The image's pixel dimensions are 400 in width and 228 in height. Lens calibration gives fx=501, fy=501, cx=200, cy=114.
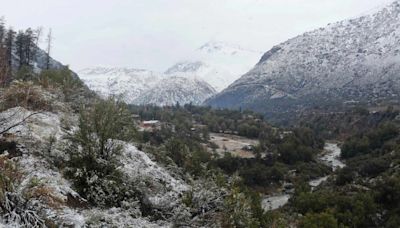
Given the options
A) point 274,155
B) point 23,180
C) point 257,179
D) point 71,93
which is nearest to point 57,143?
point 23,180

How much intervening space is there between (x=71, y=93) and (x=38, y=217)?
23.1 meters

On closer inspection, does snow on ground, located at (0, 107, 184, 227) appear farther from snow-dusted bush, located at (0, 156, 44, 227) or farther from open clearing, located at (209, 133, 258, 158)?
open clearing, located at (209, 133, 258, 158)

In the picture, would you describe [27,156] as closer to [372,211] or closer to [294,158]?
[372,211]

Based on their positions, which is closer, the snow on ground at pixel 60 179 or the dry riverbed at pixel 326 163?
the snow on ground at pixel 60 179

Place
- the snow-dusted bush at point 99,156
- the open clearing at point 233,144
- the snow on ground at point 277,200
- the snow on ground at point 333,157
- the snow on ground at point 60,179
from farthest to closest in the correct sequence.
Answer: the open clearing at point 233,144, the snow on ground at point 333,157, the snow on ground at point 277,200, the snow-dusted bush at point 99,156, the snow on ground at point 60,179

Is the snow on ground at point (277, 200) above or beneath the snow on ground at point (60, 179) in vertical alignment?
beneath

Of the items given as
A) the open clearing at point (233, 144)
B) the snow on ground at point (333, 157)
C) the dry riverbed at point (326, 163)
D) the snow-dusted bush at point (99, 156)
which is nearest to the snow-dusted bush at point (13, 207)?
the snow-dusted bush at point (99, 156)

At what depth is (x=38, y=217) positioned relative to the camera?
13.3 m

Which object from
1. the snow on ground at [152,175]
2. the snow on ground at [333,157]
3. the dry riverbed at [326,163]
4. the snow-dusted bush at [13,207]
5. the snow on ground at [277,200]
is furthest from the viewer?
the snow on ground at [333,157]

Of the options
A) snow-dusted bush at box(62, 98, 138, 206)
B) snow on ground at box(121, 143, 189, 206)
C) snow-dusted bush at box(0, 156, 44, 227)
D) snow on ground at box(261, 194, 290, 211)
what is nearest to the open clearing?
snow on ground at box(261, 194, 290, 211)

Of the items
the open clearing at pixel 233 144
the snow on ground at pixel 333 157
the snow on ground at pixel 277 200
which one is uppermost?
the open clearing at pixel 233 144

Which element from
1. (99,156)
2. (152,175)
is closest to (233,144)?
(152,175)

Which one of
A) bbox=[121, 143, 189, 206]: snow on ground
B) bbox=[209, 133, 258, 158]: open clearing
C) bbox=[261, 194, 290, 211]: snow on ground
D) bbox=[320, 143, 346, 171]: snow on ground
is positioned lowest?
bbox=[261, 194, 290, 211]: snow on ground

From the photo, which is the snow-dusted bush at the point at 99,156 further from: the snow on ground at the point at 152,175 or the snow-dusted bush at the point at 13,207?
the snow-dusted bush at the point at 13,207
